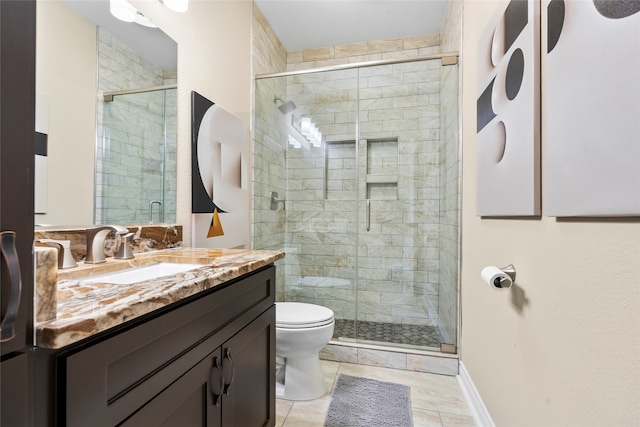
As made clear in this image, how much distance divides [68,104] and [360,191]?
7.03ft

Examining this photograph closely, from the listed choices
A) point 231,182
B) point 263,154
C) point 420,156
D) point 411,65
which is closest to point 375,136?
point 420,156

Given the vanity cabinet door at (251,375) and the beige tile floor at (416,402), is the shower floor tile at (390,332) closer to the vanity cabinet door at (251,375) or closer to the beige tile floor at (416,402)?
the beige tile floor at (416,402)

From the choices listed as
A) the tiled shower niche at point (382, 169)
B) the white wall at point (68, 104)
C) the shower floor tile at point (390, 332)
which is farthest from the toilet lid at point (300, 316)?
the tiled shower niche at point (382, 169)

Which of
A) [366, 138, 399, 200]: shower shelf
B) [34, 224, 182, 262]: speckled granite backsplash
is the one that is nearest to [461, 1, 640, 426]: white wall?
[366, 138, 399, 200]: shower shelf

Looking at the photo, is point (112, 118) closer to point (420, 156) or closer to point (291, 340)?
point (291, 340)

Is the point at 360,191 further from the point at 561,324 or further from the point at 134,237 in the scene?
the point at 561,324

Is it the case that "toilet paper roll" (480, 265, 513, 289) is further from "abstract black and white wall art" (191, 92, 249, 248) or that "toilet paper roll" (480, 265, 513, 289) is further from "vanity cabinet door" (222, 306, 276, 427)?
"abstract black and white wall art" (191, 92, 249, 248)

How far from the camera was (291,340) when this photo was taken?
162cm

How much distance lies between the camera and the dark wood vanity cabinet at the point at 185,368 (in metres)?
0.50

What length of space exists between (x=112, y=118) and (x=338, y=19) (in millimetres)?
2137

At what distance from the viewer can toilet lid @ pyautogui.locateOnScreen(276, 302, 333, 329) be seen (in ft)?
5.32

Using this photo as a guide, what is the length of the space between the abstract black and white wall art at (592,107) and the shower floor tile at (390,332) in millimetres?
1700

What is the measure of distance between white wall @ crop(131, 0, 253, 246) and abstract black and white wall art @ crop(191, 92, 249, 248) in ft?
0.14

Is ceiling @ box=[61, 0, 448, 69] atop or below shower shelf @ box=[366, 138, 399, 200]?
atop
